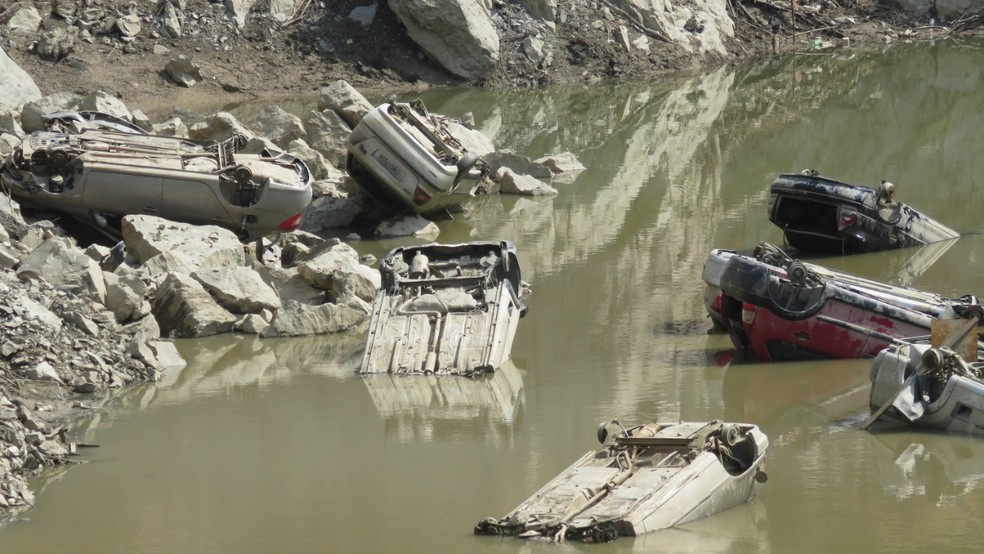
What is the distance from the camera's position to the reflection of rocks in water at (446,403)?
1137cm

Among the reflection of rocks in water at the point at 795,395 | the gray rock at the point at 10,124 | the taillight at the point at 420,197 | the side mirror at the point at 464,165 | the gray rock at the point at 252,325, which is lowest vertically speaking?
the gray rock at the point at 10,124

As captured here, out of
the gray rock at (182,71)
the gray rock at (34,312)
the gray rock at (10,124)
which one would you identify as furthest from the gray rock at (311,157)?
the gray rock at (182,71)

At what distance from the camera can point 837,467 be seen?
10.1 metres

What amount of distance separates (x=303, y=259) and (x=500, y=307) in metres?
4.51

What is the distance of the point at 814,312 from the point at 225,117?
10432mm

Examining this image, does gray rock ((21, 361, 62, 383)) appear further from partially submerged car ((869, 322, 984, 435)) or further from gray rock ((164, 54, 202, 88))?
gray rock ((164, 54, 202, 88))

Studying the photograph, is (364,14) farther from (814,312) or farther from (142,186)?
(814,312)

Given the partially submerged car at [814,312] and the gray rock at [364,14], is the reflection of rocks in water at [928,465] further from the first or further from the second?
the gray rock at [364,14]

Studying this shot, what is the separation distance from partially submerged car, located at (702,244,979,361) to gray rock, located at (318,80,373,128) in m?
10.1

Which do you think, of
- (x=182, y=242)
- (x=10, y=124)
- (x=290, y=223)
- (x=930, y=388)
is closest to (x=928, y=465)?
(x=930, y=388)

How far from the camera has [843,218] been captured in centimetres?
1755

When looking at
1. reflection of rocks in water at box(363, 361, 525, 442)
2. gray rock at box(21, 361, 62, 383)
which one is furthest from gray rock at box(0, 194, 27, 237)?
reflection of rocks in water at box(363, 361, 525, 442)

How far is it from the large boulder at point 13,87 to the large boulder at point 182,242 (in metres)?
6.96

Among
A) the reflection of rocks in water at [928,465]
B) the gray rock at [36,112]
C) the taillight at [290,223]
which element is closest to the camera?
the reflection of rocks in water at [928,465]
